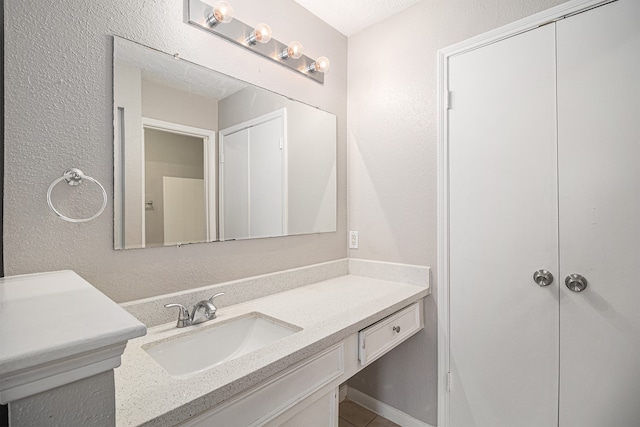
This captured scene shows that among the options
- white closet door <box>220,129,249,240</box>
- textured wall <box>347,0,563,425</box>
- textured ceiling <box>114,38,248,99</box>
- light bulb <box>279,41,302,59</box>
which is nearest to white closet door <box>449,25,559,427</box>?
textured wall <box>347,0,563,425</box>

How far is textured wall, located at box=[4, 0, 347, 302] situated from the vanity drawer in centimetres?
67

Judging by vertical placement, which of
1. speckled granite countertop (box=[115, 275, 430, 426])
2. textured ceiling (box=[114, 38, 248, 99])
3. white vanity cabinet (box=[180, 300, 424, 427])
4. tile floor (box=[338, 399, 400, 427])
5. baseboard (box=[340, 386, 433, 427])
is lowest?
tile floor (box=[338, 399, 400, 427])

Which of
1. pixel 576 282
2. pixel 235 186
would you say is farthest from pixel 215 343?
pixel 576 282

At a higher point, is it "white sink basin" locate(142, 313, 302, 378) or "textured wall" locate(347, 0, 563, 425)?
"textured wall" locate(347, 0, 563, 425)

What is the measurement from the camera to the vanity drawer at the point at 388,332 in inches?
48.8

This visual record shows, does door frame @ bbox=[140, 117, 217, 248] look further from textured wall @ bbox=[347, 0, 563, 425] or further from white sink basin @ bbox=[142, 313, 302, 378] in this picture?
textured wall @ bbox=[347, 0, 563, 425]

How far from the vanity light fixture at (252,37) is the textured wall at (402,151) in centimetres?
38

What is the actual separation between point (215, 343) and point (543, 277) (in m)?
1.39

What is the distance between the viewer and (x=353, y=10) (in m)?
1.77

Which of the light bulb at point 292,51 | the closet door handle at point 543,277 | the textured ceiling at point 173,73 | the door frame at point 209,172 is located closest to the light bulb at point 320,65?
the light bulb at point 292,51

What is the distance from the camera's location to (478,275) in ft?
5.03

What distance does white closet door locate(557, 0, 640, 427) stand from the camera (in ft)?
3.85

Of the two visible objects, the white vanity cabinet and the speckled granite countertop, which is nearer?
the speckled granite countertop

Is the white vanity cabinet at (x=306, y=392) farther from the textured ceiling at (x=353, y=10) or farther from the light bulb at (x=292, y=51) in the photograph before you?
the textured ceiling at (x=353, y=10)
